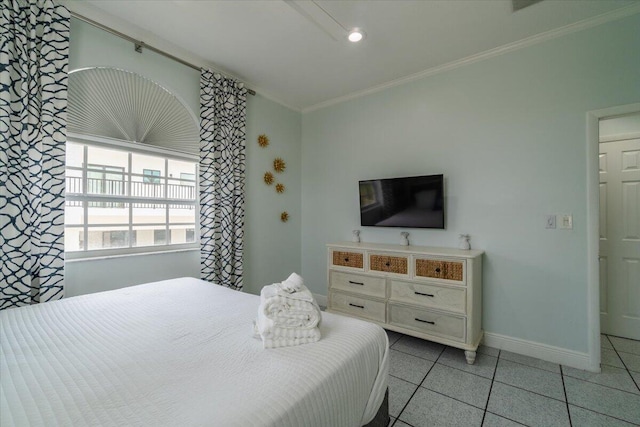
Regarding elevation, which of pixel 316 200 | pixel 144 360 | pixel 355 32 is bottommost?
pixel 144 360

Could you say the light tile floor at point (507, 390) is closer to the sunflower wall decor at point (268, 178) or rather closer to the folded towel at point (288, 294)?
Result: the folded towel at point (288, 294)

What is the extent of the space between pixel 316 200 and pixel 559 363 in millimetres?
2885

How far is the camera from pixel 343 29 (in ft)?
6.70

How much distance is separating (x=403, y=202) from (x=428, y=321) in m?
1.18

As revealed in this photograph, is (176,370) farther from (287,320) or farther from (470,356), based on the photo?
(470,356)

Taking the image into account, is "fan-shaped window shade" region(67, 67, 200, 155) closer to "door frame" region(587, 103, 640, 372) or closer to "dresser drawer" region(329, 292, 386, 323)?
"dresser drawer" region(329, 292, 386, 323)

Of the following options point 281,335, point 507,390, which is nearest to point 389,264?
point 507,390

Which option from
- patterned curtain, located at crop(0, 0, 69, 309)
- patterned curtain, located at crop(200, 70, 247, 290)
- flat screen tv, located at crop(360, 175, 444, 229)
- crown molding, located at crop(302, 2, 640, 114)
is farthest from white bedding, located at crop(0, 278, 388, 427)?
crown molding, located at crop(302, 2, 640, 114)

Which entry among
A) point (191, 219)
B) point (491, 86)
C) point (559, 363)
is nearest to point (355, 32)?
point (491, 86)

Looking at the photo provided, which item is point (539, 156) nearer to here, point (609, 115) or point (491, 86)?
point (609, 115)

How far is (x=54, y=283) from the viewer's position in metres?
1.77

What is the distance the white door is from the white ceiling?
58.2 inches

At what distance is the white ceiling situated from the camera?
1.91m

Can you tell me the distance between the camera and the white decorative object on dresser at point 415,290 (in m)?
2.18
